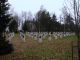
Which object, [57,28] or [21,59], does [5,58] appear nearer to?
[21,59]

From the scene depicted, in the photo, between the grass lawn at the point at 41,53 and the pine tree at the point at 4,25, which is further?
the pine tree at the point at 4,25

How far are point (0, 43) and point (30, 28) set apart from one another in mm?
86097

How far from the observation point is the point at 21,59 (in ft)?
56.3

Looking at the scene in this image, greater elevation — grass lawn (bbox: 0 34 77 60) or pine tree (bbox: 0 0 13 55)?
pine tree (bbox: 0 0 13 55)

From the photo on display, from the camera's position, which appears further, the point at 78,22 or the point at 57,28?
the point at 57,28

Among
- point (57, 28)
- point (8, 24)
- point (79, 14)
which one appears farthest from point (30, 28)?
point (79, 14)

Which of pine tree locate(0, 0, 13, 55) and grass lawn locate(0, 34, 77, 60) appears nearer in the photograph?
grass lawn locate(0, 34, 77, 60)

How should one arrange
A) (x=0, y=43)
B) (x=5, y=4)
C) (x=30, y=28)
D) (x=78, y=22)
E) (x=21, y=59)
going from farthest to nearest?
(x=30, y=28) < (x=5, y=4) < (x=0, y=43) < (x=21, y=59) < (x=78, y=22)

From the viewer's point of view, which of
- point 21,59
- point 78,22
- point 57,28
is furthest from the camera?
point 57,28

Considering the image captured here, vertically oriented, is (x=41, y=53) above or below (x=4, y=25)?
below

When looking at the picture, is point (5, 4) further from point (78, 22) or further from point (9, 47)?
point (78, 22)

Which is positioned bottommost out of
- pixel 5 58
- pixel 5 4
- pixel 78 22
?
pixel 5 58

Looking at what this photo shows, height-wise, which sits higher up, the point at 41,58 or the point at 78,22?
the point at 78,22

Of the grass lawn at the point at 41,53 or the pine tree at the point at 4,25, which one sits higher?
the pine tree at the point at 4,25
